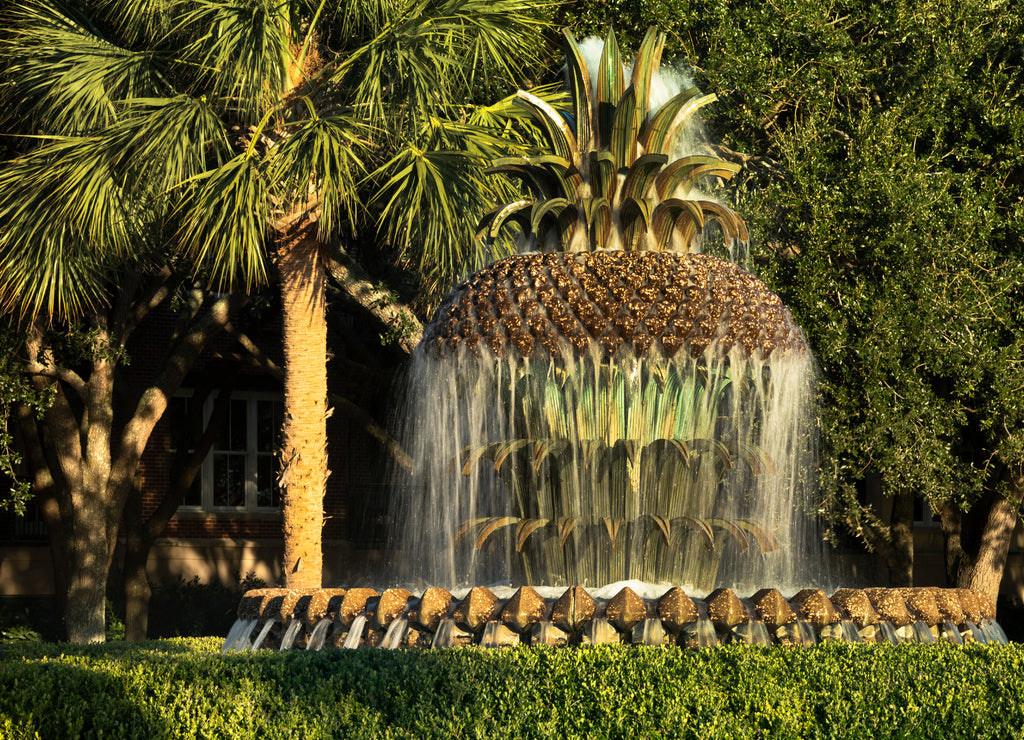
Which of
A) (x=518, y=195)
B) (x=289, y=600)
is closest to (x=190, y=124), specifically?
(x=518, y=195)

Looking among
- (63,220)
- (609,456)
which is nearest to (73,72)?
(63,220)

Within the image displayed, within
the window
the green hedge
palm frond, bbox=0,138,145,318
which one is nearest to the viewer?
the green hedge

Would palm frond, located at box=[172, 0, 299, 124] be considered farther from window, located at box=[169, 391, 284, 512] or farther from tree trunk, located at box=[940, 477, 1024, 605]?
window, located at box=[169, 391, 284, 512]

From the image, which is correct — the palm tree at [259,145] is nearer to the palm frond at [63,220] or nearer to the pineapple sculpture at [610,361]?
the palm frond at [63,220]

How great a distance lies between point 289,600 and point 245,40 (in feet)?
21.0

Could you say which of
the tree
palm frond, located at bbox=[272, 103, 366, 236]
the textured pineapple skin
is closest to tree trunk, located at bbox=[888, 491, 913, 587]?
the tree

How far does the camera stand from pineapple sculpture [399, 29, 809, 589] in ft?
21.1

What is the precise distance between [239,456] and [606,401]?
55.7ft

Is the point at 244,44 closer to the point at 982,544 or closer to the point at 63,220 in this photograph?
the point at 63,220

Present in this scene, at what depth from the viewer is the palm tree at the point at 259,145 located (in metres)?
11.2

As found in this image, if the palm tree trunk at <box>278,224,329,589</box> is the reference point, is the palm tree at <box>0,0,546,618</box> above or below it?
above

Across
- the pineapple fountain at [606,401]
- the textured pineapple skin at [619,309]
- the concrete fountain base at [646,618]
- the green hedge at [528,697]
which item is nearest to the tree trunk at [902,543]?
the pineapple fountain at [606,401]

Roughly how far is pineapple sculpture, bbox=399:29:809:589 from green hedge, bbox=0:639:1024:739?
132 centimetres

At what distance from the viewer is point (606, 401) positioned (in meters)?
6.64
